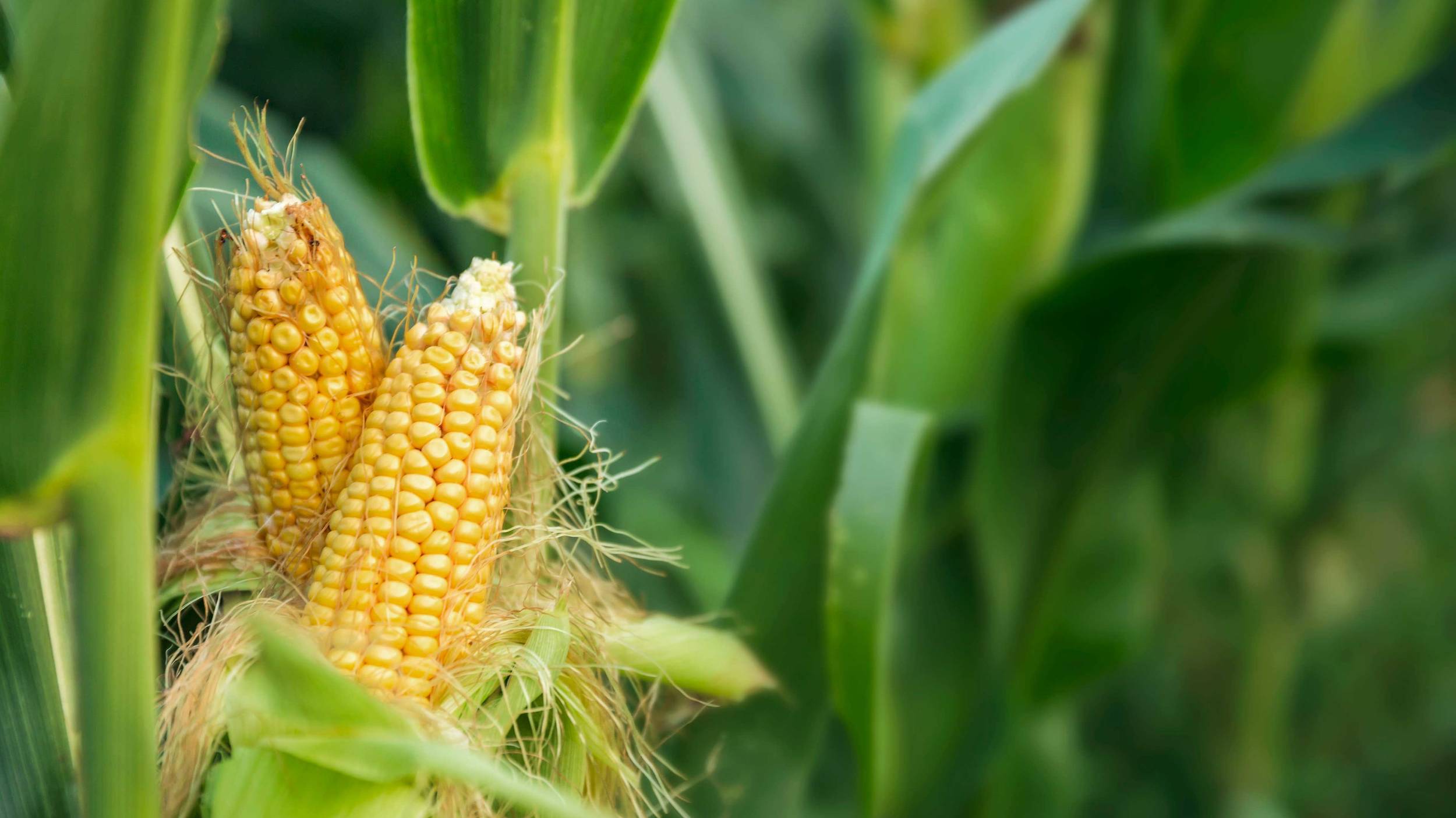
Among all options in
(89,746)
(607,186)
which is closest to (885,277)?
(89,746)

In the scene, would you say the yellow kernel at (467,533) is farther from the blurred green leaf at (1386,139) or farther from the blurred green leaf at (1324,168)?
the blurred green leaf at (1386,139)

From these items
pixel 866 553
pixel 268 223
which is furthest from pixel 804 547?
pixel 268 223

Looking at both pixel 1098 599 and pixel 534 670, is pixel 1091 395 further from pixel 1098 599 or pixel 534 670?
pixel 534 670

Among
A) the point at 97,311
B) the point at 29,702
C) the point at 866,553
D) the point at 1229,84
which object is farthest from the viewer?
the point at 1229,84

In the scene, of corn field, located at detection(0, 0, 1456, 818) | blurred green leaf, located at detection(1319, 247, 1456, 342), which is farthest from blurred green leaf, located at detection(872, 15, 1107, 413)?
blurred green leaf, located at detection(1319, 247, 1456, 342)

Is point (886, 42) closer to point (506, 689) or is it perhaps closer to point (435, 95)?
point (435, 95)

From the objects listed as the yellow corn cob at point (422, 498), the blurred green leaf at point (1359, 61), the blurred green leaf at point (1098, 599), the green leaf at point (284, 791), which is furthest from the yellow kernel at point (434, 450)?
the blurred green leaf at point (1359, 61)
